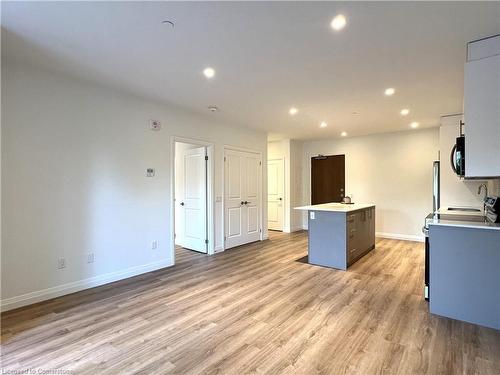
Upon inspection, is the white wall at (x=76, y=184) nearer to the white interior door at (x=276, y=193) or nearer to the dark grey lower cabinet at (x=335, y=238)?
the dark grey lower cabinet at (x=335, y=238)

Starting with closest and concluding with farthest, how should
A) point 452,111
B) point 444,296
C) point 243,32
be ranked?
point 243,32 → point 444,296 → point 452,111

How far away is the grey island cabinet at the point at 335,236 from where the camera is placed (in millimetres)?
4195

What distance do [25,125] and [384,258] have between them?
554cm

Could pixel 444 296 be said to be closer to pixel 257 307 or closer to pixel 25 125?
pixel 257 307

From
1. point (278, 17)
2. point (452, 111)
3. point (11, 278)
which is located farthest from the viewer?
point (452, 111)

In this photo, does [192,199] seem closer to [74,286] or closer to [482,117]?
[74,286]

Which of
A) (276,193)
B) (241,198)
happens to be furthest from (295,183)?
(241,198)

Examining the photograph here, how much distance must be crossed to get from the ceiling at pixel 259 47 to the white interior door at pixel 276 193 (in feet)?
11.6

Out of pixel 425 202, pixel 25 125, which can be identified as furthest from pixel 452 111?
pixel 25 125

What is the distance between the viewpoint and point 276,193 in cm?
771

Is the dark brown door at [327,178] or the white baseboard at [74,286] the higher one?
the dark brown door at [327,178]

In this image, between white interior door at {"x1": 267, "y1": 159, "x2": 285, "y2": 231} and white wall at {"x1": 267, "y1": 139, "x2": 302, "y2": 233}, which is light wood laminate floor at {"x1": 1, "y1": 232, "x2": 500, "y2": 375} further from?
white interior door at {"x1": 267, "y1": 159, "x2": 285, "y2": 231}

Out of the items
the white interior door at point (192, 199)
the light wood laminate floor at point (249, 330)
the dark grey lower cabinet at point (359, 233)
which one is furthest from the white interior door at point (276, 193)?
the light wood laminate floor at point (249, 330)

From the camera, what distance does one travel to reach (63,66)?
2963 millimetres
